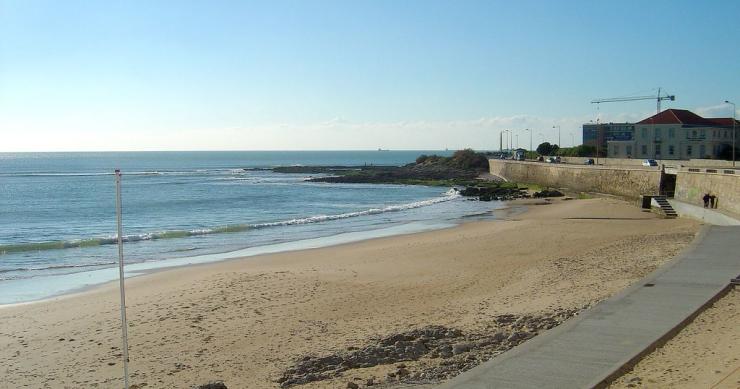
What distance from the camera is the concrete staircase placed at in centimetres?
3112

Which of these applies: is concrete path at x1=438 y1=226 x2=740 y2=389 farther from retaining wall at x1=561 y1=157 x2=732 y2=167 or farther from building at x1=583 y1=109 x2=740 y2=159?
building at x1=583 y1=109 x2=740 y2=159

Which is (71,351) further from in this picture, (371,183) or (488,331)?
(371,183)

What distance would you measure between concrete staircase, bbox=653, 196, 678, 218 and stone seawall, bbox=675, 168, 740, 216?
76 cm

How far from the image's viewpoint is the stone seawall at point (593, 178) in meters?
38.9

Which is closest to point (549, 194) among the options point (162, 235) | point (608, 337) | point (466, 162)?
point (162, 235)

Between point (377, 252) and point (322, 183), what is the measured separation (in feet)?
186

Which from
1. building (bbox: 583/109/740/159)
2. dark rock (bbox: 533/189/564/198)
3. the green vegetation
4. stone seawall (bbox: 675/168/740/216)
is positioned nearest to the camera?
stone seawall (bbox: 675/168/740/216)

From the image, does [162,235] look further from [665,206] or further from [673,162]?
[673,162]

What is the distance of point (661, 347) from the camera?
343 inches

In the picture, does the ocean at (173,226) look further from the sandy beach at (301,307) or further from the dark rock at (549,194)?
the dark rock at (549,194)

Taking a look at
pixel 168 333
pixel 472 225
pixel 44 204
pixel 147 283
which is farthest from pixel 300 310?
pixel 44 204

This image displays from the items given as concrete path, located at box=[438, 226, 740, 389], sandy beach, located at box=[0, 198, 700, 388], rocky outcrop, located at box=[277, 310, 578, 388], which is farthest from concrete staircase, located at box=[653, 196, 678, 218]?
rocky outcrop, located at box=[277, 310, 578, 388]

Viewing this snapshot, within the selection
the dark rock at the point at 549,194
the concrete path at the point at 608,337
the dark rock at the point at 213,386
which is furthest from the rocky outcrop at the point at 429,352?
the dark rock at the point at 549,194

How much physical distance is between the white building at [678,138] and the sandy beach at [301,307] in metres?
48.9
